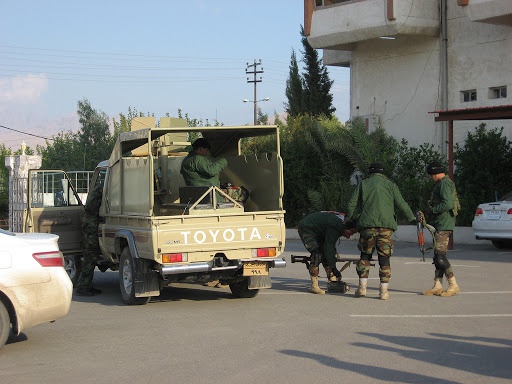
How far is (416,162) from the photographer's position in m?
27.1

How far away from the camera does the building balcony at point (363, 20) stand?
26.6 meters

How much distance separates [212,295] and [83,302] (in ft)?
6.51

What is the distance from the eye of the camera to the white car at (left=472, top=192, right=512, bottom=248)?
20.0 metres

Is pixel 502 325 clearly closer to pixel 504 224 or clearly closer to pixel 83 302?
pixel 83 302

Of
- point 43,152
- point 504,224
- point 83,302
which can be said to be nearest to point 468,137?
point 504,224

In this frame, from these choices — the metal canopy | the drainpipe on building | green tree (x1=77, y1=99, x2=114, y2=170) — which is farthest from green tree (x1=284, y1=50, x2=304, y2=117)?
the metal canopy

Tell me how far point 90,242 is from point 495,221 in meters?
10.4

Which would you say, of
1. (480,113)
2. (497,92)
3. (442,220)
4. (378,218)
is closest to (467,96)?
(497,92)

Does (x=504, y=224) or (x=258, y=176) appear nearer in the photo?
(x=258, y=176)

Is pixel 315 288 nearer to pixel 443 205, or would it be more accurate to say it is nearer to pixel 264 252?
pixel 264 252

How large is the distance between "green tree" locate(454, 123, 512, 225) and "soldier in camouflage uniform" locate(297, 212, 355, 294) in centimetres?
1192

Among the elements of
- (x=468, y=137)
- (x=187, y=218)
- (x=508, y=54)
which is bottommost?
(x=187, y=218)

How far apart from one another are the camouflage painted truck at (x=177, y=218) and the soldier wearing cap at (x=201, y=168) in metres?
Result: 0.28

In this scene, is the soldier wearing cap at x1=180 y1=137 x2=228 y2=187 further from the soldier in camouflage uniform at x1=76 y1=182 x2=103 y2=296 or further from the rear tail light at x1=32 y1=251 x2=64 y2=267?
the rear tail light at x1=32 y1=251 x2=64 y2=267
